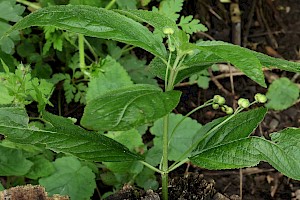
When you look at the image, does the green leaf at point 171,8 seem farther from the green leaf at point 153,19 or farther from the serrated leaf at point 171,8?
the green leaf at point 153,19

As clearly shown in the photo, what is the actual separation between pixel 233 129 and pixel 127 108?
400mm

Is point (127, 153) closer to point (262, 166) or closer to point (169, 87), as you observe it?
point (169, 87)

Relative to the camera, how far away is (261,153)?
61.9 inches

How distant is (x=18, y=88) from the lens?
221 cm

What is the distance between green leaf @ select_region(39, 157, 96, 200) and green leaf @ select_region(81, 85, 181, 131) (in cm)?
95

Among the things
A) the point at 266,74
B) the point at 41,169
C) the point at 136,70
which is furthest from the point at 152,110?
the point at 266,74

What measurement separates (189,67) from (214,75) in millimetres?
1730

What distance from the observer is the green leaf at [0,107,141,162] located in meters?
1.56

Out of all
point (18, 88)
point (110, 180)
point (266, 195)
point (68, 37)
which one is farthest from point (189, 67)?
point (266, 195)

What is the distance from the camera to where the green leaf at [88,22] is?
1.44 meters

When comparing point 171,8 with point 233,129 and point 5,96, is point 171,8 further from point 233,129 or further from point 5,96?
point 233,129

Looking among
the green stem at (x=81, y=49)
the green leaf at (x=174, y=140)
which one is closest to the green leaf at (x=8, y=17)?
the green stem at (x=81, y=49)

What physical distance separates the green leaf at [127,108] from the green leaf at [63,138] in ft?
0.63

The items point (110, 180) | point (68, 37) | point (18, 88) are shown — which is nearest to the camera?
point (18, 88)
